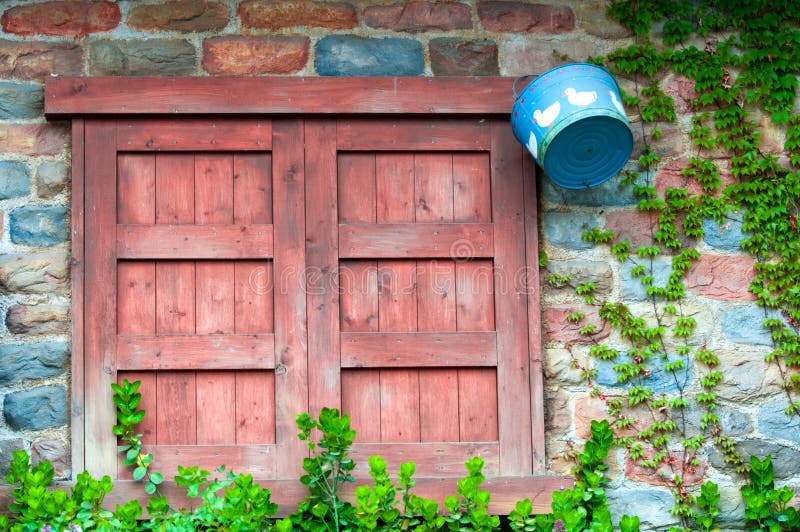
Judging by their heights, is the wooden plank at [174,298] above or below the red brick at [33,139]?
below

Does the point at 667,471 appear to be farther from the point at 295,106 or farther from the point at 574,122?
the point at 295,106

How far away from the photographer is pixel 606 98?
2969 mm

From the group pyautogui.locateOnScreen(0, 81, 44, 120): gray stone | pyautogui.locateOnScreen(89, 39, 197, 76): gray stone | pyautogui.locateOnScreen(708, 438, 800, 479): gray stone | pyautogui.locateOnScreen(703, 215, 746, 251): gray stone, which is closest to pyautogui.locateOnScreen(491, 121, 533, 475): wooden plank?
pyautogui.locateOnScreen(703, 215, 746, 251): gray stone

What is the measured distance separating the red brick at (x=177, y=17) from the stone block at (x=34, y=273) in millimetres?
998

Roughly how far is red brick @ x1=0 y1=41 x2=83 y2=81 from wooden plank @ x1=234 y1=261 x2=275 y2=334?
1.05 meters

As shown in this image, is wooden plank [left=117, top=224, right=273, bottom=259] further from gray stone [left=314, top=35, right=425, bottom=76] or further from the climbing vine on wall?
the climbing vine on wall

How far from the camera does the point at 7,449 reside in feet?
10.4

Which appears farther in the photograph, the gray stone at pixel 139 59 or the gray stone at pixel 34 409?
the gray stone at pixel 139 59

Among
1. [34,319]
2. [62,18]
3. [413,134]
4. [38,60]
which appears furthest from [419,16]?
[34,319]

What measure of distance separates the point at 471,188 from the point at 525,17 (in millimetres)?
752

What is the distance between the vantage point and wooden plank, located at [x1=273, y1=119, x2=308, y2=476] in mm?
3201

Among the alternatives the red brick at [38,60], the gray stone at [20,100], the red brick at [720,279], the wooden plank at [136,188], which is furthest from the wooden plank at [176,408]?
the red brick at [720,279]

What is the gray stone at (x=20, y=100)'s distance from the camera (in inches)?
129

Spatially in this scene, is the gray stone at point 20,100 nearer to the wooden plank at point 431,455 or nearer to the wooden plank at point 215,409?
the wooden plank at point 215,409
